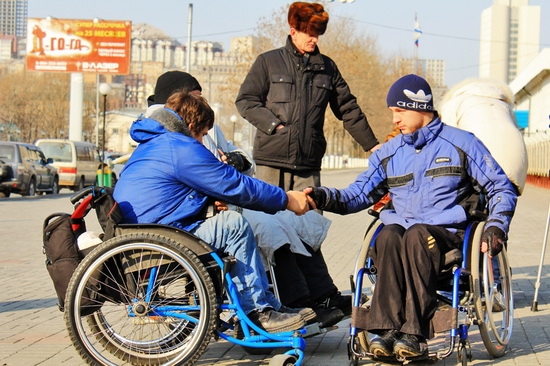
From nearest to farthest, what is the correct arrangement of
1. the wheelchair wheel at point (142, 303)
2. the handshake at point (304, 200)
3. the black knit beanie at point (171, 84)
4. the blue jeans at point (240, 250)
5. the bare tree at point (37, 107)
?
the wheelchair wheel at point (142, 303), the blue jeans at point (240, 250), the handshake at point (304, 200), the black knit beanie at point (171, 84), the bare tree at point (37, 107)

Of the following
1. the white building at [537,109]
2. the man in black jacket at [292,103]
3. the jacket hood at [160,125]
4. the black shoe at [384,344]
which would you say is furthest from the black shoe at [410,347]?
the white building at [537,109]

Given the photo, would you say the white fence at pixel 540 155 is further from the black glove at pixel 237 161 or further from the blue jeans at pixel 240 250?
the blue jeans at pixel 240 250

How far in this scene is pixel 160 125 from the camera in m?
5.60

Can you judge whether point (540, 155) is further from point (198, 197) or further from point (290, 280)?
point (198, 197)

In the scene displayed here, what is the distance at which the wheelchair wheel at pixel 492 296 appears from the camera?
554 cm

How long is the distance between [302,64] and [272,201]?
1.93 m

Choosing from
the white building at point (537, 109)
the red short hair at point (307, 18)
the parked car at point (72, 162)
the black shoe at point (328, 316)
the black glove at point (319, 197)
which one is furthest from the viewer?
the white building at point (537, 109)

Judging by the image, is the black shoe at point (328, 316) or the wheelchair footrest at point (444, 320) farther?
the black shoe at point (328, 316)

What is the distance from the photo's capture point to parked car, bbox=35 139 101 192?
119ft

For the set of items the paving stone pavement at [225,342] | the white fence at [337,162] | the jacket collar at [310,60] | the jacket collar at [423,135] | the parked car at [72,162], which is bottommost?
the white fence at [337,162]

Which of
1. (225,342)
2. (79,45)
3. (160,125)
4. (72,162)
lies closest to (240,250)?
(160,125)

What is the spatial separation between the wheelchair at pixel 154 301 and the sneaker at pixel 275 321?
3cm

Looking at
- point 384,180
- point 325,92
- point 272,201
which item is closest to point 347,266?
point 325,92

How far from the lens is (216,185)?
213 inches
